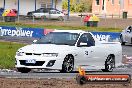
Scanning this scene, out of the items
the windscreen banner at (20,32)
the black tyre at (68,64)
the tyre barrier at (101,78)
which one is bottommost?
the windscreen banner at (20,32)

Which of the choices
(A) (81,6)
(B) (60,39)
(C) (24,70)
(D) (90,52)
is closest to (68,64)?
(B) (60,39)

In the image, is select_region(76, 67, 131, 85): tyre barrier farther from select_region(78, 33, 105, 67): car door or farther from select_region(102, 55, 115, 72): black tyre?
select_region(102, 55, 115, 72): black tyre

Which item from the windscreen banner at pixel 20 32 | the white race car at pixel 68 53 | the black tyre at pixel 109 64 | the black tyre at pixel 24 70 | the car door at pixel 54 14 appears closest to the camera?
the white race car at pixel 68 53

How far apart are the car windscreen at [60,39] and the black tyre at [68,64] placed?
0.70m

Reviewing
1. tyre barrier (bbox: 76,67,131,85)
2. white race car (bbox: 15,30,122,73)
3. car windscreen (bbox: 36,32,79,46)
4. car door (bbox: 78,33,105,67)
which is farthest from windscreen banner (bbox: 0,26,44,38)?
tyre barrier (bbox: 76,67,131,85)

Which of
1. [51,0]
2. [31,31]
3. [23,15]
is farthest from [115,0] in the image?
[31,31]

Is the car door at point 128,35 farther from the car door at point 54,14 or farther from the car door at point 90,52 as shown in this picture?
the car door at point 54,14

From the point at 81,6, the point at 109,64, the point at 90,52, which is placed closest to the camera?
the point at 90,52

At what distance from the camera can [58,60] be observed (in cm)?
1944

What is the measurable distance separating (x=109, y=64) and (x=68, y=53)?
8.61 ft

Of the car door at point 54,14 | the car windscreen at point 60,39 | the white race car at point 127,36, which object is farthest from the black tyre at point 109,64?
the car door at point 54,14

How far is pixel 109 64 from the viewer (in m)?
22.0

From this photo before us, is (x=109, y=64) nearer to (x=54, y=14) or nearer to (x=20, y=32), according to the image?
(x=20, y=32)

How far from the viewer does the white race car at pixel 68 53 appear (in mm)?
19359
